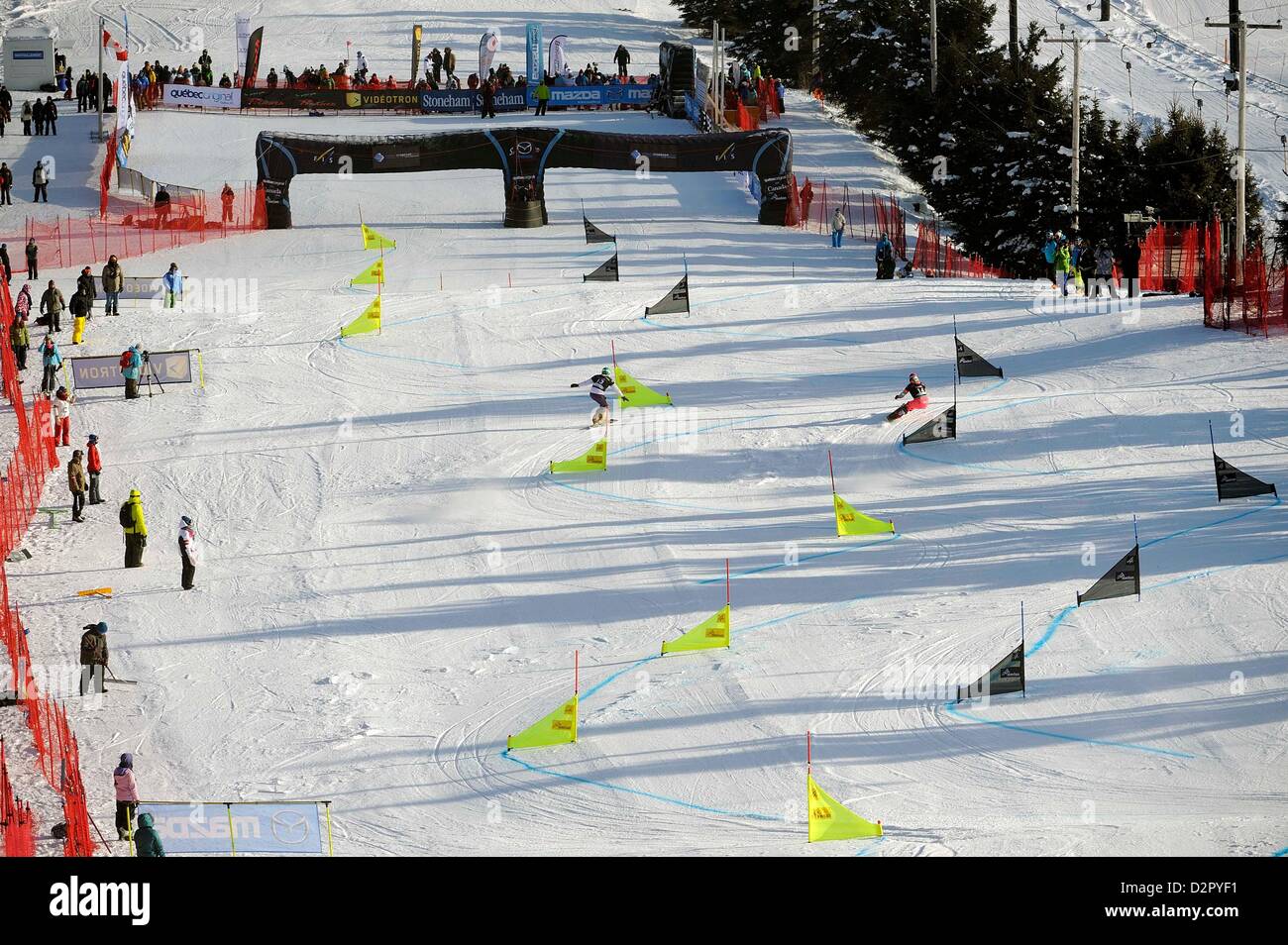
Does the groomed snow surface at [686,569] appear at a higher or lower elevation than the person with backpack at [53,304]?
lower

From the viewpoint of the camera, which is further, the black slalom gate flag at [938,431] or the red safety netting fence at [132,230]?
the red safety netting fence at [132,230]

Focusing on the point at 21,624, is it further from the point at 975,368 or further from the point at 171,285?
the point at 975,368

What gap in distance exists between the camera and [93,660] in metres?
17.9

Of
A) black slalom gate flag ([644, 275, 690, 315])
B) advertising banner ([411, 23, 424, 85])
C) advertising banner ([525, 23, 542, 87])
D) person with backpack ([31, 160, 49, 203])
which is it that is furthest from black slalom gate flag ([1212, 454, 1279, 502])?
advertising banner ([411, 23, 424, 85])

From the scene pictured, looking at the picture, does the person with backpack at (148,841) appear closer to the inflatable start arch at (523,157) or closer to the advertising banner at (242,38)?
the inflatable start arch at (523,157)

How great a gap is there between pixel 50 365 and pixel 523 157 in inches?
539

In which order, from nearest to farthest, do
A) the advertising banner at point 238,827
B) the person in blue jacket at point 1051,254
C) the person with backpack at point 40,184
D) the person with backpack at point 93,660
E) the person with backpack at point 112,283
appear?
the advertising banner at point 238,827, the person with backpack at point 93,660, the person with backpack at point 112,283, the person in blue jacket at point 1051,254, the person with backpack at point 40,184

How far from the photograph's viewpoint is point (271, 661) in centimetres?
1858

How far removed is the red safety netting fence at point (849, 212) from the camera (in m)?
38.9

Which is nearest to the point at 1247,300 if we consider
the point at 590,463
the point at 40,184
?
the point at 590,463

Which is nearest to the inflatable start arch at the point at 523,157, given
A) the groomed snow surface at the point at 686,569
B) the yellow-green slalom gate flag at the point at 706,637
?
the groomed snow surface at the point at 686,569

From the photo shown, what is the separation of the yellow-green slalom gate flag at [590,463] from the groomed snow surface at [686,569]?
1.02 ft

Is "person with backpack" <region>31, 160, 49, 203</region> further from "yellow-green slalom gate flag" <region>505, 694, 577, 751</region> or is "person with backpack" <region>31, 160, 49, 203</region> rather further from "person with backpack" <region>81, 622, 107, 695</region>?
"yellow-green slalom gate flag" <region>505, 694, 577, 751</region>
